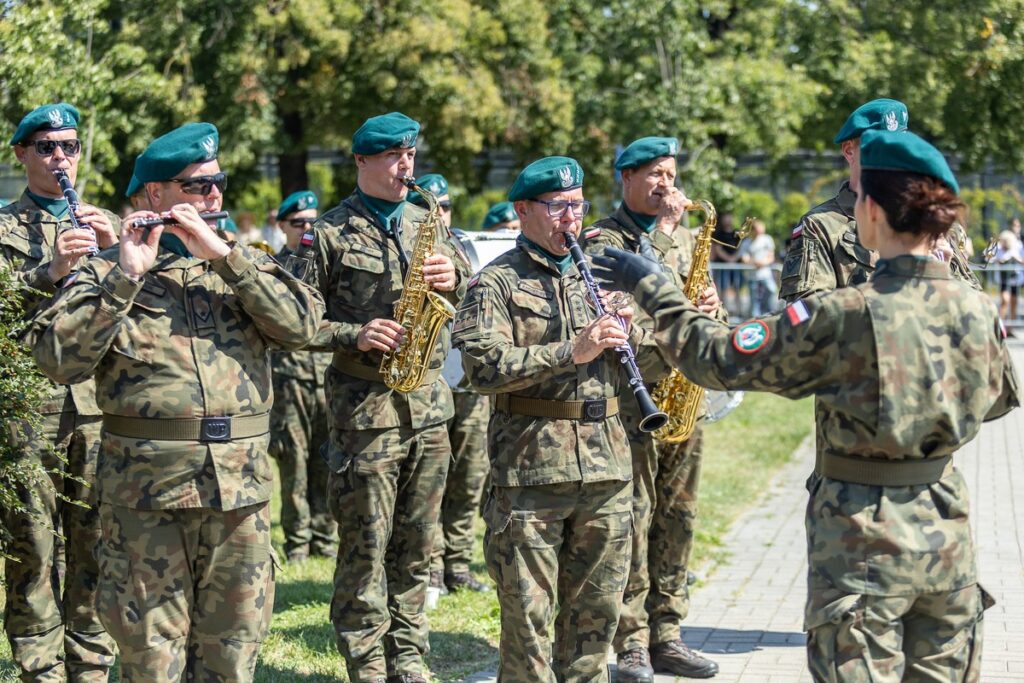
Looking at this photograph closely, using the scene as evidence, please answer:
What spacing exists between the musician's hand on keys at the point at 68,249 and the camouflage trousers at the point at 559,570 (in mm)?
2040

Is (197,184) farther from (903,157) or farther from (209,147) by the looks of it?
(903,157)

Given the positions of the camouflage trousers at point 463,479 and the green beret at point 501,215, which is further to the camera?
the green beret at point 501,215

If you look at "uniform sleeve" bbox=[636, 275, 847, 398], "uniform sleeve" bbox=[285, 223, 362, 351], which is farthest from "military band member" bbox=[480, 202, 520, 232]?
"uniform sleeve" bbox=[636, 275, 847, 398]

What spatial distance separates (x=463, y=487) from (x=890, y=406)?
5073 millimetres

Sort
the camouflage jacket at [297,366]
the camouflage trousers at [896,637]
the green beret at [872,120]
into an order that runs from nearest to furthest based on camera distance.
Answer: the camouflage trousers at [896,637] < the green beret at [872,120] < the camouflage jacket at [297,366]

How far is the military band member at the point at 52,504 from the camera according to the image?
597 cm

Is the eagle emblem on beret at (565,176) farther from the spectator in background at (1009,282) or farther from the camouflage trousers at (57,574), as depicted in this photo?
the spectator in background at (1009,282)

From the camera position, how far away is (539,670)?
553 centimetres

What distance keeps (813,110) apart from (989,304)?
76.2 feet

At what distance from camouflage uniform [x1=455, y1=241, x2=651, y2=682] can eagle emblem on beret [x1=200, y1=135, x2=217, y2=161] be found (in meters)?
1.22

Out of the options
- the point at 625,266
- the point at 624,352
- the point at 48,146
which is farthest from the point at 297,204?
the point at 625,266

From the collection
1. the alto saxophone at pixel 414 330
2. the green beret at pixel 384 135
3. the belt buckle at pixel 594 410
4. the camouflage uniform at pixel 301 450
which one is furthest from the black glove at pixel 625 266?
the camouflage uniform at pixel 301 450

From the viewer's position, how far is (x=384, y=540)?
6.45 meters

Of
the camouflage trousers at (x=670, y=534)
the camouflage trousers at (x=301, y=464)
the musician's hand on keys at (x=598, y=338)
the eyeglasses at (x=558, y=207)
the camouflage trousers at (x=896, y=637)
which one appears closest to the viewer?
the camouflage trousers at (x=896, y=637)
